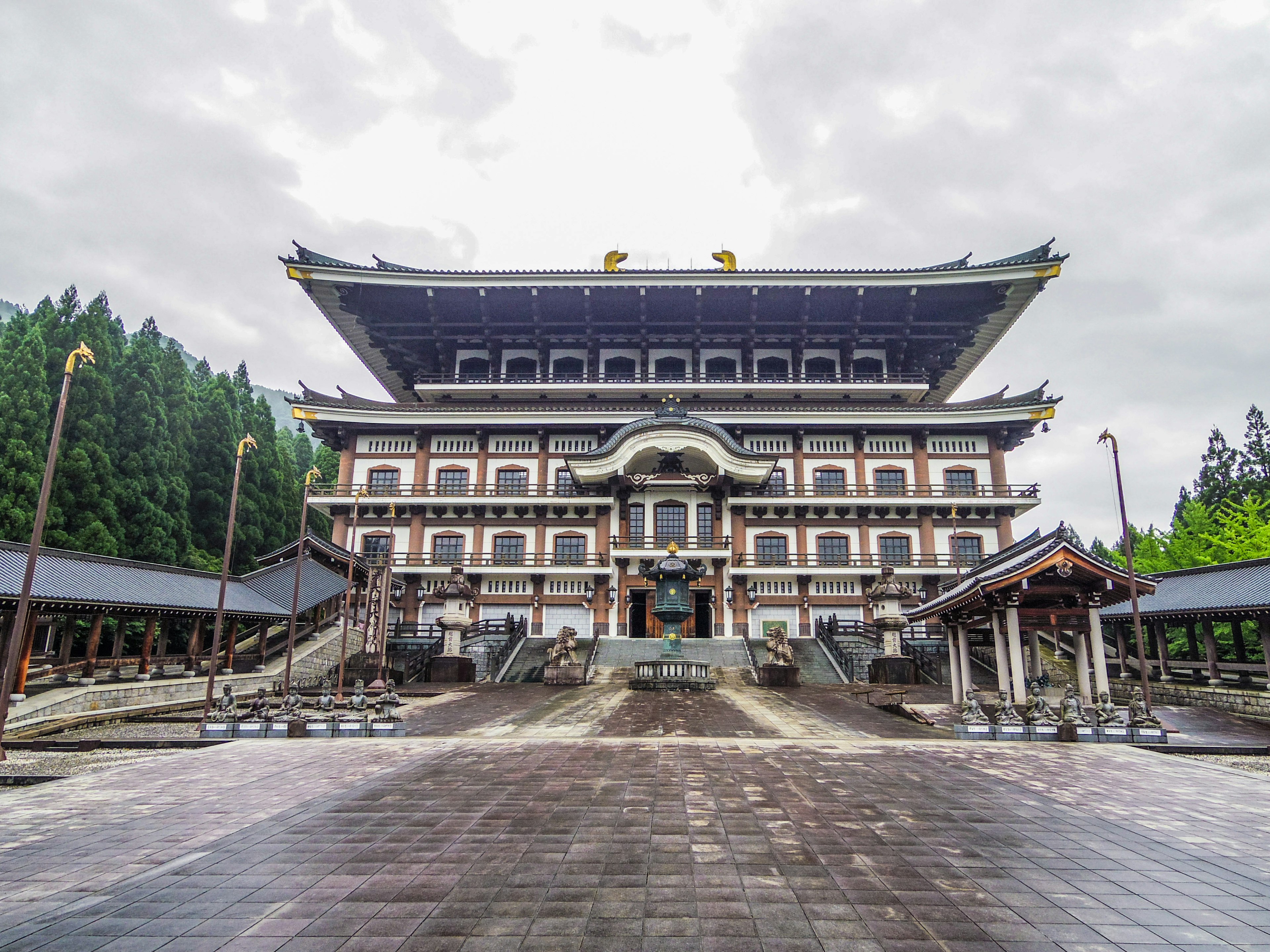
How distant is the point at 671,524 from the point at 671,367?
11713 mm

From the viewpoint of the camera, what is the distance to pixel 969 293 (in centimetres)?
4066

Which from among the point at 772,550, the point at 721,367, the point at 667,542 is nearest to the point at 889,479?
the point at 772,550

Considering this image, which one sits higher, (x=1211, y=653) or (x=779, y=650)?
(x=1211, y=653)

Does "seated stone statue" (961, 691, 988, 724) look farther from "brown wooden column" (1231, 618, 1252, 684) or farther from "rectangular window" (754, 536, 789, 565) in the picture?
"rectangular window" (754, 536, 789, 565)

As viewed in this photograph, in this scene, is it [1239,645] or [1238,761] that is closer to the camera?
Answer: [1238,761]

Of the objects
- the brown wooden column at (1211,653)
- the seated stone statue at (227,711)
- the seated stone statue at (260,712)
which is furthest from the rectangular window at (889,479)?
the seated stone statue at (227,711)

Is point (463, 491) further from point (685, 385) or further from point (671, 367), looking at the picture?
point (671, 367)

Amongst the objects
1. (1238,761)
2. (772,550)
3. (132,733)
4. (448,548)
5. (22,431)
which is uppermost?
(22,431)

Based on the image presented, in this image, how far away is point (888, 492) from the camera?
1502 inches

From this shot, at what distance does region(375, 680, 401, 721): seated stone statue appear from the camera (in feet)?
47.3

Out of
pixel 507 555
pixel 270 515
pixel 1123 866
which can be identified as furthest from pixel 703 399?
pixel 1123 866

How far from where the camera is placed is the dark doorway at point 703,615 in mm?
36719

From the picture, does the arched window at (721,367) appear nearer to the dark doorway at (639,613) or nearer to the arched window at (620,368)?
the arched window at (620,368)

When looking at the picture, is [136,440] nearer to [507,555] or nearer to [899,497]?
[507,555]
